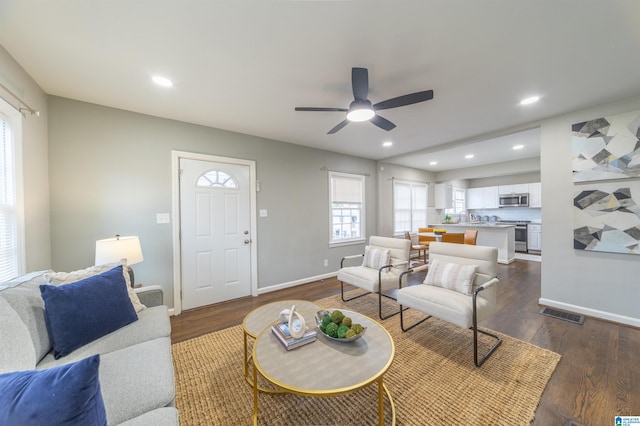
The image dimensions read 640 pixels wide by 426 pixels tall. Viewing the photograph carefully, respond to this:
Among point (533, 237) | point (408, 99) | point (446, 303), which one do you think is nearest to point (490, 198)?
point (533, 237)

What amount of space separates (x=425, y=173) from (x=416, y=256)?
100 inches

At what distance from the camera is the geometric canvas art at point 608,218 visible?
2.60m

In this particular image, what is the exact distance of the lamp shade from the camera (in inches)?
86.3

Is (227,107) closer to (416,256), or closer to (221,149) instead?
(221,149)

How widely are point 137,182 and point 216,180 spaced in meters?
0.93

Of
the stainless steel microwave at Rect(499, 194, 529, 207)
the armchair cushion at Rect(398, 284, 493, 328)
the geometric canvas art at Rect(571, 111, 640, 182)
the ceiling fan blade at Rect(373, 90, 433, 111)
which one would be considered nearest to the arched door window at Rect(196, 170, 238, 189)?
the ceiling fan blade at Rect(373, 90, 433, 111)

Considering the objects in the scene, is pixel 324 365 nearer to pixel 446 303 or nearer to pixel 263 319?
pixel 263 319

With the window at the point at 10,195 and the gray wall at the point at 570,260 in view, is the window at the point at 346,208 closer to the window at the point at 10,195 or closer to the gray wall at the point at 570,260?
the gray wall at the point at 570,260

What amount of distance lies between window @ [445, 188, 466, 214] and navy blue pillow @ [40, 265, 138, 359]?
8228mm

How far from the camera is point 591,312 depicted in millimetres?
2855

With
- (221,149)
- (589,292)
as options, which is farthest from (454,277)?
(221,149)

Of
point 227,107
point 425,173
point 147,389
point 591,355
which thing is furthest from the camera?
point 425,173

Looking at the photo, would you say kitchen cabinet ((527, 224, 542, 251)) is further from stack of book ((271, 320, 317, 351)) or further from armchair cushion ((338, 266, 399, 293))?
stack of book ((271, 320, 317, 351))

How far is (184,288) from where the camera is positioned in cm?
321
